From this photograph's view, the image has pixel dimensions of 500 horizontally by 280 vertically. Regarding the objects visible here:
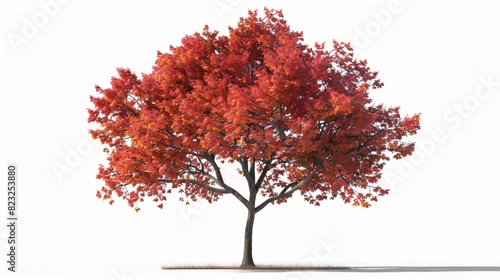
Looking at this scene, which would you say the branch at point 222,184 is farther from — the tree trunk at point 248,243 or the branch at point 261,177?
the branch at point 261,177

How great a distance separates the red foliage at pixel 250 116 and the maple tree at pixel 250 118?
1.8 inches

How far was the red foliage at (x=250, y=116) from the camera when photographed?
88.8 feet

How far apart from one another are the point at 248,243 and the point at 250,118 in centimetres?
722

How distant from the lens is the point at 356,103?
2769cm

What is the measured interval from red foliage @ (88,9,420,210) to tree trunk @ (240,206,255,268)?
76cm

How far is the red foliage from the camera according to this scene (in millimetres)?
27078

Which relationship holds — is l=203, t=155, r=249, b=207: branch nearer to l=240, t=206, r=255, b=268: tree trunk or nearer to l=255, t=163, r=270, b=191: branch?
l=240, t=206, r=255, b=268: tree trunk

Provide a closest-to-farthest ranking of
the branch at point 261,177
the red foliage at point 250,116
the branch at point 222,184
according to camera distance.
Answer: the red foliage at point 250,116 → the branch at point 222,184 → the branch at point 261,177

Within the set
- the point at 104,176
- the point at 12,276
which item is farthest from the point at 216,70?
the point at 12,276

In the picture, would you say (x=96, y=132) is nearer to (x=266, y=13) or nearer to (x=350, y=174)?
(x=266, y=13)

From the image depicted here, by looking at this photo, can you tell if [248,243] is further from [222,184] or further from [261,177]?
[261,177]

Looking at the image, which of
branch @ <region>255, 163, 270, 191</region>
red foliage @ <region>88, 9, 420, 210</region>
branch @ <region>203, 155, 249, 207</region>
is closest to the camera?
red foliage @ <region>88, 9, 420, 210</region>

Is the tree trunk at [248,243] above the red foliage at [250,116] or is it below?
below

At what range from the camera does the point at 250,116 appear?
26.9 meters
